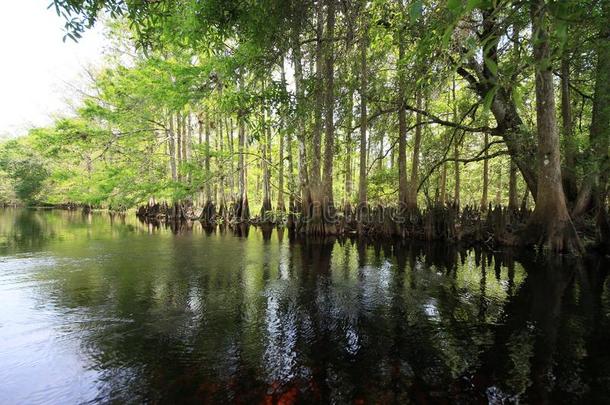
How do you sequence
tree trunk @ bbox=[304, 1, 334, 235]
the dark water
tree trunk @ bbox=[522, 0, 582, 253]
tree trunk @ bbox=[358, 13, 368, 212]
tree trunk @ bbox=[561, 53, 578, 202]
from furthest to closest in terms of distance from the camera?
tree trunk @ bbox=[304, 1, 334, 235], tree trunk @ bbox=[358, 13, 368, 212], tree trunk @ bbox=[561, 53, 578, 202], tree trunk @ bbox=[522, 0, 582, 253], the dark water

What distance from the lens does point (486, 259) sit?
9.38 m

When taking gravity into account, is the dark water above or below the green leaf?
below

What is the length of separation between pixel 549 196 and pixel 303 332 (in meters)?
7.81

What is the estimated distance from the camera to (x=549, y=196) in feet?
29.8

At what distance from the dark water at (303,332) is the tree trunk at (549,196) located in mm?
830

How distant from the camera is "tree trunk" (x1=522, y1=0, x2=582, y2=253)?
29.2 feet

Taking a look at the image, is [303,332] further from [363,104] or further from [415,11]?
[363,104]

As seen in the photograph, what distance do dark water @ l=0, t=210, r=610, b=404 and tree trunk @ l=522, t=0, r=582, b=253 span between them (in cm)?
83

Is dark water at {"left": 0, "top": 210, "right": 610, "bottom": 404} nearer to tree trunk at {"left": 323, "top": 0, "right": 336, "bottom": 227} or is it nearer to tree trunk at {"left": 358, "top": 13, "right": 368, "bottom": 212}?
tree trunk at {"left": 323, "top": 0, "right": 336, "bottom": 227}

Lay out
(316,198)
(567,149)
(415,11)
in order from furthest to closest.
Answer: (316,198) < (567,149) < (415,11)

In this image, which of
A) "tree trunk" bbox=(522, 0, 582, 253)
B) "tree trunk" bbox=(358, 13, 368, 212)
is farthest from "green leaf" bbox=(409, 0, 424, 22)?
"tree trunk" bbox=(522, 0, 582, 253)

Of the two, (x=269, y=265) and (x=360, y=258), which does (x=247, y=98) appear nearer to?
(x=269, y=265)

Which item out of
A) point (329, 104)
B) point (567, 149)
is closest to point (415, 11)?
point (329, 104)

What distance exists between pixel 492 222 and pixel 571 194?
7.46ft
